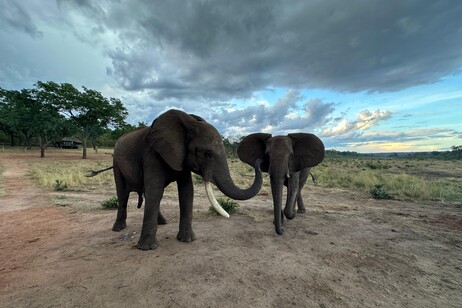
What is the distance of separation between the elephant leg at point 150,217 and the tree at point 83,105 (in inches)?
1381

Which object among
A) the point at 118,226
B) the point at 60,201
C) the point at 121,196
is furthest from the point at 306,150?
the point at 60,201

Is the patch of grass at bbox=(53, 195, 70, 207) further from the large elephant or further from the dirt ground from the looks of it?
the large elephant

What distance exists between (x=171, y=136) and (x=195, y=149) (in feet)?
1.59

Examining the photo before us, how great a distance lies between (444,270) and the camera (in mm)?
4371

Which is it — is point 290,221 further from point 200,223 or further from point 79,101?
point 79,101

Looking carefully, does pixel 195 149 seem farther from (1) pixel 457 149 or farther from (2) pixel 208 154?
(1) pixel 457 149

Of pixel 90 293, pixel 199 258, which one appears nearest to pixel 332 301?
pixel 199 258

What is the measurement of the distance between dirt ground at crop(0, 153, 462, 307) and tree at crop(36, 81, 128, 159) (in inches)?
1233

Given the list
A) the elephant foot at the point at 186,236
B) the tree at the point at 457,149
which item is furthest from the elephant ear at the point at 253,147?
the tree at the point at 457,149

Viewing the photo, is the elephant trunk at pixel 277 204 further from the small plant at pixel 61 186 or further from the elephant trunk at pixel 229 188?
the small plant at pixel 61 186

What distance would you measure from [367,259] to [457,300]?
4.43ft

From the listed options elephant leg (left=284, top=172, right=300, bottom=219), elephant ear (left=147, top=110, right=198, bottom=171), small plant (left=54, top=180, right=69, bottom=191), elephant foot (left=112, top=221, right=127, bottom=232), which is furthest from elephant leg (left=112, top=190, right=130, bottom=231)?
small plant (left=54, top=180, right=69, bottom=191)

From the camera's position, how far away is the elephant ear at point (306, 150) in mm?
7059

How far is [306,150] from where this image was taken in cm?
712
